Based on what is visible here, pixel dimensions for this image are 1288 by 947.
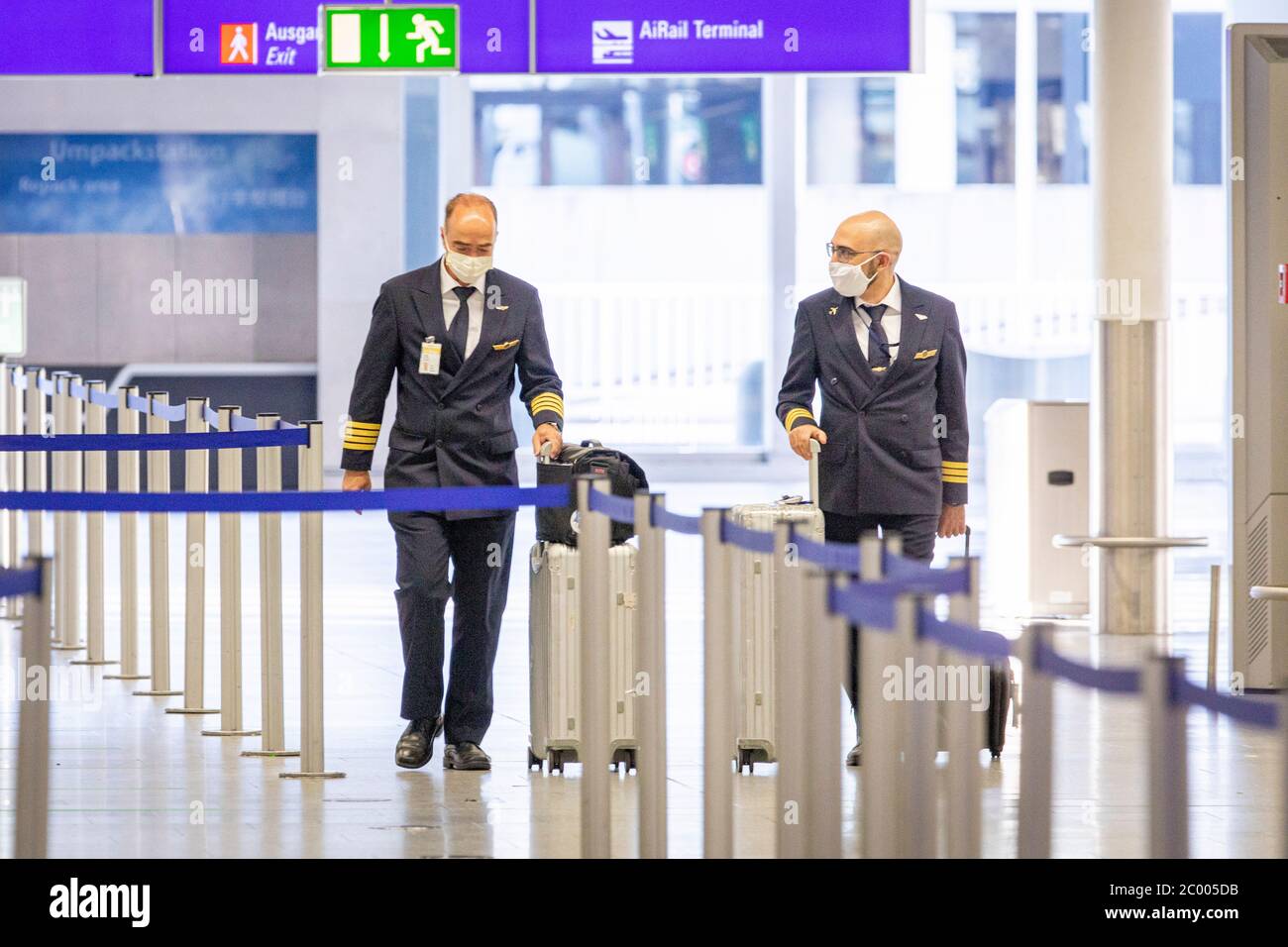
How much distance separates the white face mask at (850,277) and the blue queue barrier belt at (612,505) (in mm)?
1577

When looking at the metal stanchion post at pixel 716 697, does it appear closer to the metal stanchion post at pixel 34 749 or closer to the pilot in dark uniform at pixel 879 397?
the metal stanchion post at pixel 34 749

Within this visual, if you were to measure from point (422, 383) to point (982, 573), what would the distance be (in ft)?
22.1

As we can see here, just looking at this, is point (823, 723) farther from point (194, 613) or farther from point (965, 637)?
point (194, 613)

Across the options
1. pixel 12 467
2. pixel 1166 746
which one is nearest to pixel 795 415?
pixel 1166 746

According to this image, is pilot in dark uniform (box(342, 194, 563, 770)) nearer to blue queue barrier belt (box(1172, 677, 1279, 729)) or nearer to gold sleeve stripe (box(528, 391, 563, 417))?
gold sleeve stripe (box(528, 391, 563, 417))

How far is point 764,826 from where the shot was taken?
534 centimetres

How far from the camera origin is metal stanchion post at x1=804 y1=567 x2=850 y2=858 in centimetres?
369

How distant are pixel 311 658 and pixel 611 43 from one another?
17.2ft

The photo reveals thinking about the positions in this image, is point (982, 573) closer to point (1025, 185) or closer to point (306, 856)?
point (306, 856)

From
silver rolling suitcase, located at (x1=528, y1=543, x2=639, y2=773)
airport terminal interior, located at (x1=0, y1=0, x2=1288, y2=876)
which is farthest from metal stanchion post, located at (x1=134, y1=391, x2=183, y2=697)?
silver rolling suitcase, located at (x1=528, y1=543, x2=639, y2=773)

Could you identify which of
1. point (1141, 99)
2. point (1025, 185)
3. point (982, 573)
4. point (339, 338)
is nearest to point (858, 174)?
point (1025, 185)

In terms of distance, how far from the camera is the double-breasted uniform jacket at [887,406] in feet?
20.8

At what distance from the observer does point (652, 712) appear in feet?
15.0
